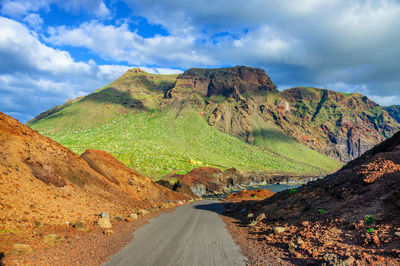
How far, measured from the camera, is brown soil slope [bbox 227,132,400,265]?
873cm

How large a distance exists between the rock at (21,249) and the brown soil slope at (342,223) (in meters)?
9.46

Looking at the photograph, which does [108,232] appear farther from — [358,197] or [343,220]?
[358,197]

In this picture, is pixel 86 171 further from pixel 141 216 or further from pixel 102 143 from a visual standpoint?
pixel 102 143

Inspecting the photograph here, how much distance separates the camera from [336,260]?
26.4 ft

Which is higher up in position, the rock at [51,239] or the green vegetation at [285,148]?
the green vegetation at [285,148]

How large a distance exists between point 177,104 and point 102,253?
186921 millimetres

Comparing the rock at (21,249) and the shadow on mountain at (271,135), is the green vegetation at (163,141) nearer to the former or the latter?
the shadow on mountain at (271,135)

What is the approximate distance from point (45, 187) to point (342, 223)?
19009mm

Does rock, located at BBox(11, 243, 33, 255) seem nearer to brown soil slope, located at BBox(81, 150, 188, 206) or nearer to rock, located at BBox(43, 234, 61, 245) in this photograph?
rock, located at BBox(43, 234, 61, 245)

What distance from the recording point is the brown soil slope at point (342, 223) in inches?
344

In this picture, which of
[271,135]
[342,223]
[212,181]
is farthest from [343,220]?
[271,135]

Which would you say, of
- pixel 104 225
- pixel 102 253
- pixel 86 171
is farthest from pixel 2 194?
pixel 86 171

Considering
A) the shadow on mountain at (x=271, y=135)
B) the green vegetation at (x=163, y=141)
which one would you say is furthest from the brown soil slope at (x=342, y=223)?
the shadow on mountain at (x=271, y=135)

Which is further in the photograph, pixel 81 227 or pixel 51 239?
pixel 81 227
